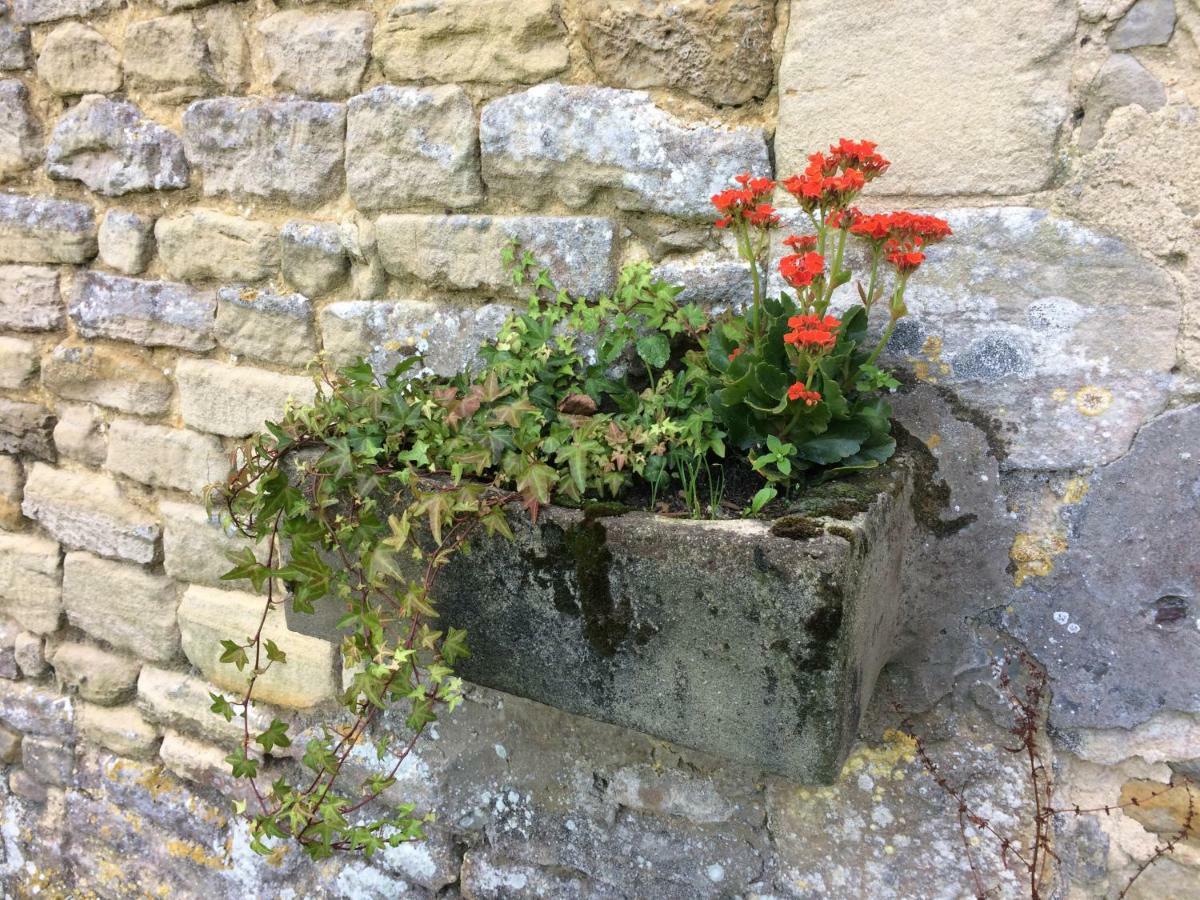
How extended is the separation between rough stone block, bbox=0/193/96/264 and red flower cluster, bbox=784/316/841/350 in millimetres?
1680

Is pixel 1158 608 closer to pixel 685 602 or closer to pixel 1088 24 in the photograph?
pixel 685 602

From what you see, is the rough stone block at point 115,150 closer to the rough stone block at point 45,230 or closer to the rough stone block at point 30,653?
the rough stone block at point 45,230

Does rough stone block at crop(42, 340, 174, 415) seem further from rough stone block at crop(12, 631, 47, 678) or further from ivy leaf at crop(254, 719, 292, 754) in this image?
ivy leaf at crop(254, 719, 292, 754)

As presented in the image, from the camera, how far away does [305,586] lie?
130 centimetres

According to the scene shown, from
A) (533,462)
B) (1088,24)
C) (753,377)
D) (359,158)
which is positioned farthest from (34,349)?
(1088,24)

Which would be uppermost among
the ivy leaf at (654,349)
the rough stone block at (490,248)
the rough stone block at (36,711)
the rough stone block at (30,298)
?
the rough stone block at (490,248)

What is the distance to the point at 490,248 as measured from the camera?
155cm

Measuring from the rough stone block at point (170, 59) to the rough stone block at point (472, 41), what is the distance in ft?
1.43

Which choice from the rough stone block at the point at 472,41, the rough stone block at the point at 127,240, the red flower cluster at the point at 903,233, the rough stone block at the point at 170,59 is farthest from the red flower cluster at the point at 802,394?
the rough stone block at the point at 127,240

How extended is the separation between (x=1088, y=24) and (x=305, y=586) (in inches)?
54.0

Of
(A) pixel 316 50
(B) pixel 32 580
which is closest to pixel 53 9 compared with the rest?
(A) pixel 316 50

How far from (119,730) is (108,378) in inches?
34.6

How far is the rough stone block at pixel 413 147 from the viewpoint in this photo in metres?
1.54

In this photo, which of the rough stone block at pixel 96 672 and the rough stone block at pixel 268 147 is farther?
the rough stone block at pixel 96 672
